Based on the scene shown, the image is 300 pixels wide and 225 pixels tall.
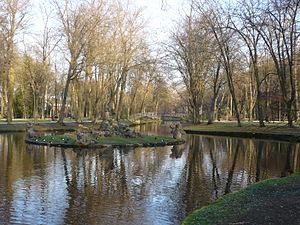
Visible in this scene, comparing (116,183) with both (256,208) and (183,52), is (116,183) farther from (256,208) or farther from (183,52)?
(183,52)

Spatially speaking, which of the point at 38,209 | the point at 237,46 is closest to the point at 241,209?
the point at 38,209

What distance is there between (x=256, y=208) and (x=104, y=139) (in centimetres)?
1627

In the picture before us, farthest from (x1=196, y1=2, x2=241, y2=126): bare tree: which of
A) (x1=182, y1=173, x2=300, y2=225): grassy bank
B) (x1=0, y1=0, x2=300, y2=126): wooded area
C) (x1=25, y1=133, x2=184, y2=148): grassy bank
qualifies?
(x1=182, y1=173, x2=300, y2=225): grassy bank

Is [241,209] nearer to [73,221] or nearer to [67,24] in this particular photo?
[73,221]

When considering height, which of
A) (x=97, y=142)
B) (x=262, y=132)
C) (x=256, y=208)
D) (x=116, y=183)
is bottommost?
(x=116, y=183)

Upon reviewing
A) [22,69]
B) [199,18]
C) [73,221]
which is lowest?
[73,221]

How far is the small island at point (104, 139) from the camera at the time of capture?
19.8 m

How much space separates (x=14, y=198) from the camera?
827cm

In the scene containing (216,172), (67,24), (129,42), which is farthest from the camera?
(129,42)

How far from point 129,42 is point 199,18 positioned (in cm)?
1012

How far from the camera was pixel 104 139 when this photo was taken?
2227 cm

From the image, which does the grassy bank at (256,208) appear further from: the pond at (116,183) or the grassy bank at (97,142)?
the grassy bank at (97,142)

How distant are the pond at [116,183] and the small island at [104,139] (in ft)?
8.12

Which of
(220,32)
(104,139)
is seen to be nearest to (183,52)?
(220,32)
